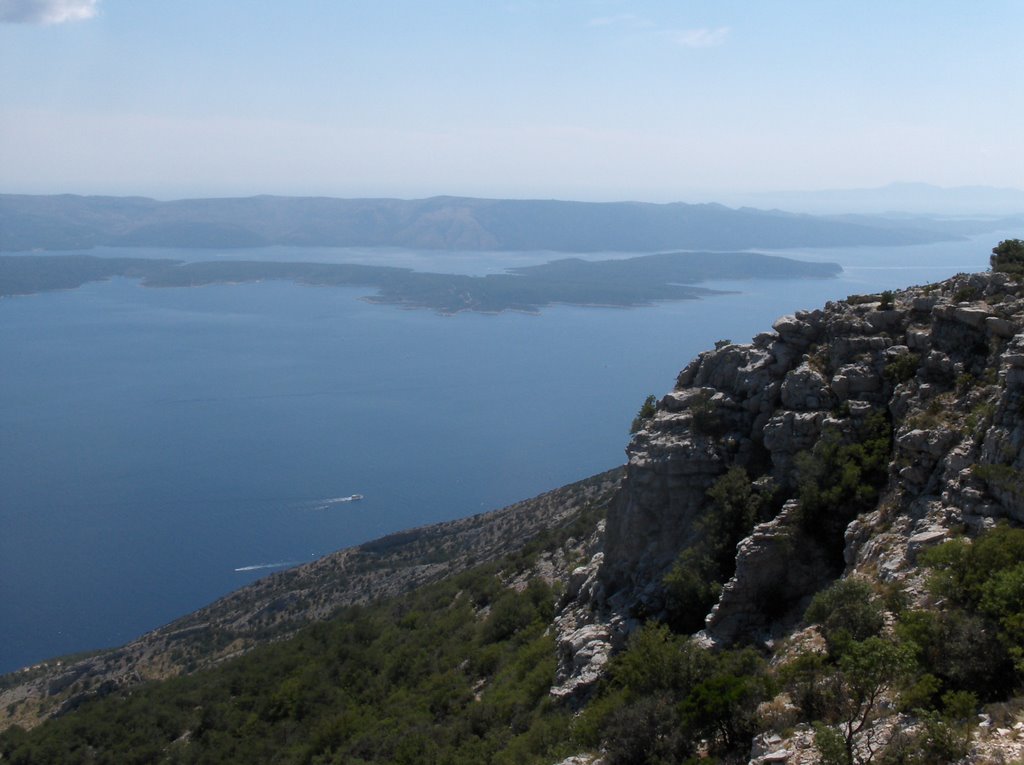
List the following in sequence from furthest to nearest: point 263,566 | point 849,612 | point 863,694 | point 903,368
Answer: point 263,566 < point 903,368 < point 849,612 < point 863,694


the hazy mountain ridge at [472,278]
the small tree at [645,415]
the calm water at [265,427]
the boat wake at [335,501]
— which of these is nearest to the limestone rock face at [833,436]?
the small tree at [645,415]

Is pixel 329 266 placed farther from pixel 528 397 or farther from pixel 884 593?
pixel 884 593

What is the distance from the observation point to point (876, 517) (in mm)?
9984

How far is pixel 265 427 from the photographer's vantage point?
70.8 metres

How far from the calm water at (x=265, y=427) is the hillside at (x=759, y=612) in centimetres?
2635

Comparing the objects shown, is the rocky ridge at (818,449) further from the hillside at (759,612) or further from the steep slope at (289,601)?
the steep slope at (289,601)

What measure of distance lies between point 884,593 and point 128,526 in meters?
50.2

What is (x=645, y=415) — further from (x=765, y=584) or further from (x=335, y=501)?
(x=335, y=501)

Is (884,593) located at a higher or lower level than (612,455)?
higher

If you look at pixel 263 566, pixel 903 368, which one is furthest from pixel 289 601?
pixel 903 368

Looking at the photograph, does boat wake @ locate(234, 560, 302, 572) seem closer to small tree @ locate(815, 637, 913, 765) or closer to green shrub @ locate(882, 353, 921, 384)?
green shrub @ locate(882, 353, 921, 384)

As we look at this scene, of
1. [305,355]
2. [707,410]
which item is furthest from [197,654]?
[305,355]

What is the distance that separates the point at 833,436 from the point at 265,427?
65.3m

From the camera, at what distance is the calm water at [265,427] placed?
146 feet
